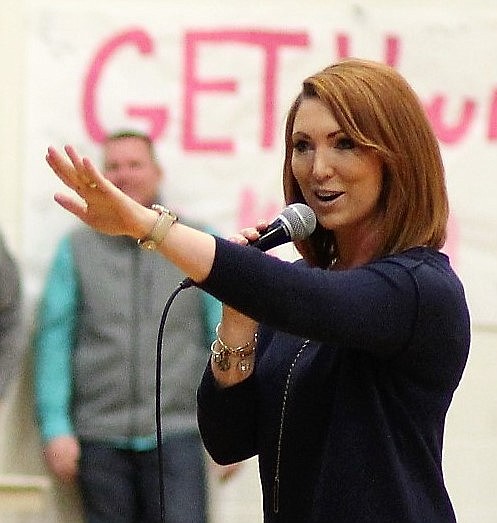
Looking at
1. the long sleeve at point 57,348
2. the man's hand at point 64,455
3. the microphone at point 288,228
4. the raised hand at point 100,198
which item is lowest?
the man's hand at point 64,455

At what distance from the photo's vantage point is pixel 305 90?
3.65 ft

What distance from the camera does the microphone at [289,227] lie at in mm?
1062

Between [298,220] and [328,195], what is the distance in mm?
42

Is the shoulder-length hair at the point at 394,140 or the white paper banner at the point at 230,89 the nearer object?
the shoulder-length hair at the point at 394,140

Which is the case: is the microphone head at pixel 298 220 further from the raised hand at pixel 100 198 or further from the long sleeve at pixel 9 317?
the long sleeve at pixel 9 317

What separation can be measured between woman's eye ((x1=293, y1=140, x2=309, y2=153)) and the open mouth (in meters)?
0.05

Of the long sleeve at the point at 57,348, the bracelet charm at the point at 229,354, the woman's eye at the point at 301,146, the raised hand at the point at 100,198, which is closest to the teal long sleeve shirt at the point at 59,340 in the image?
the long sleeve at the point at 57,348

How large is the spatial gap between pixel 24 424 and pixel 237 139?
898mm

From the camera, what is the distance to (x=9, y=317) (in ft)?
8.07

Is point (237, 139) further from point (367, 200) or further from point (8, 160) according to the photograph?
point (367, 200)

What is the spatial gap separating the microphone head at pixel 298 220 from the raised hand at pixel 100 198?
0.64ft

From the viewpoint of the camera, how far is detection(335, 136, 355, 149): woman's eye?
3.50 feet

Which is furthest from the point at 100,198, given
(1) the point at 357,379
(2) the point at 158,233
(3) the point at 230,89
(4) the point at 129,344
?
(3) the point at 230,89

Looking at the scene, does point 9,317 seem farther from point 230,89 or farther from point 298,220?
point 298,220
